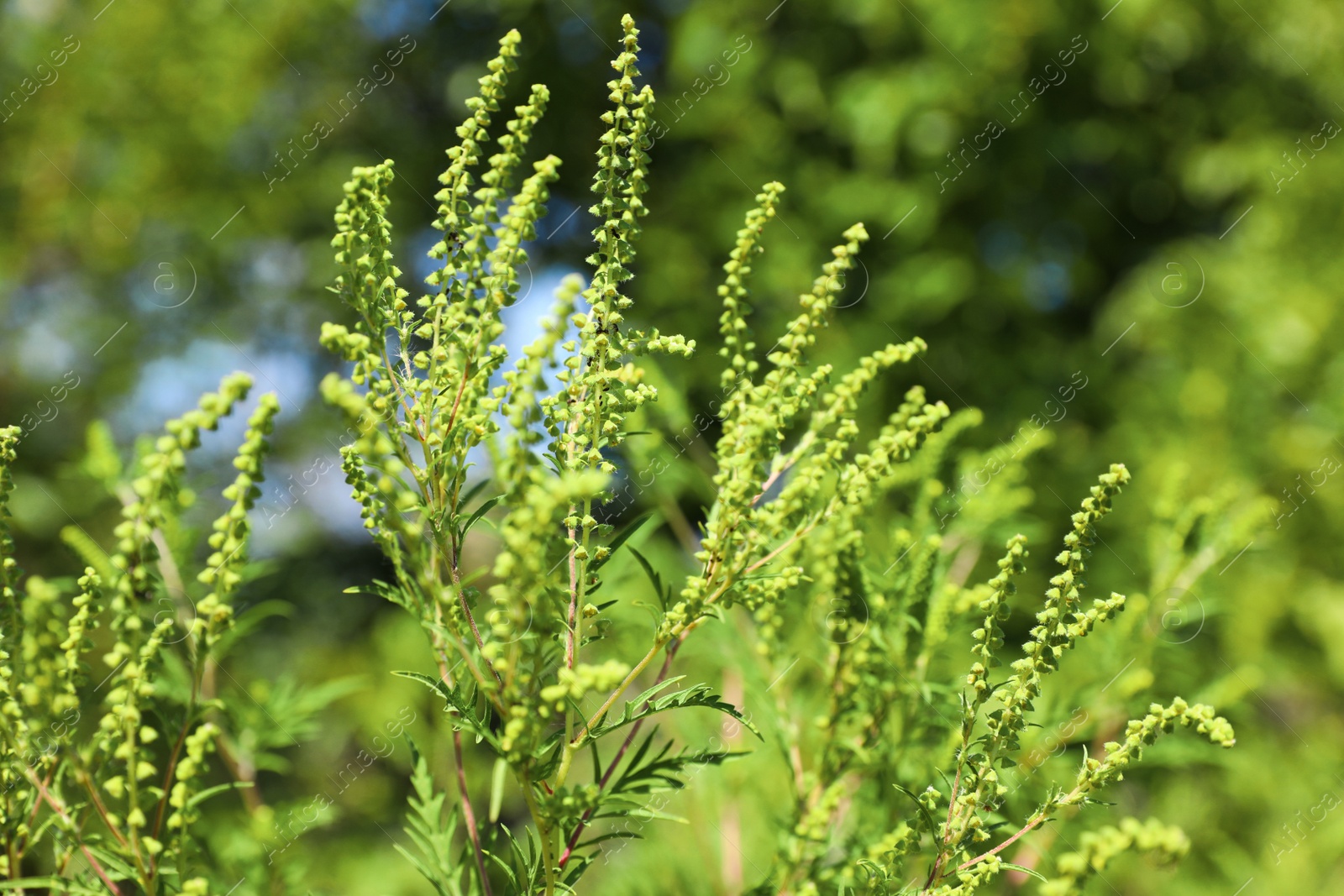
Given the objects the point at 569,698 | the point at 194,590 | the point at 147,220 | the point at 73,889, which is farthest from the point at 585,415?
the point at 147,220

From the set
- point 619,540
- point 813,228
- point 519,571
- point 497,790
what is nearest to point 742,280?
point 619,540

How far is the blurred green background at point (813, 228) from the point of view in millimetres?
3369

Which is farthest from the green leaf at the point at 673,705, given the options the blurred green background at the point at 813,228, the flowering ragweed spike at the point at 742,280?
the blurred green background at the point at 813,228

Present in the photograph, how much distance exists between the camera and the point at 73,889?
59 cm

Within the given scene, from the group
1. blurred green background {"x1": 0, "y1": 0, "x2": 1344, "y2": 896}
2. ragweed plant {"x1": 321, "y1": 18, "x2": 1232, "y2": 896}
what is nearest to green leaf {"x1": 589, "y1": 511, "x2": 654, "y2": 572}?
ragweed plant {"x1": 321, "y1": 18, "x2": 1232, "y2": 896}

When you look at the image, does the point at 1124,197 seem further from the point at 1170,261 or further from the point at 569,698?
the point at 569,698

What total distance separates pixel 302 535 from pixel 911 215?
340 cm

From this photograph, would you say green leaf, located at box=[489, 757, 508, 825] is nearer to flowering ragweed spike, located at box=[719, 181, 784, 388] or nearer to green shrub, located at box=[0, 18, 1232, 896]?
green shrub, located at box=[0, 18, 1232, 896]

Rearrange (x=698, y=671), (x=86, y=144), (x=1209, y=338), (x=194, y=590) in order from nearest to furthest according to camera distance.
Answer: (x=194, y=590) < (x=698, y=671) < (x=1209, y=338) < (x=86, y=144)

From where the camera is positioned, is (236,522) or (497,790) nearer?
(236,522)

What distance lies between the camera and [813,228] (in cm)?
354

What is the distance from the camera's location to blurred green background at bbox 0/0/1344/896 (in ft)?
11.1

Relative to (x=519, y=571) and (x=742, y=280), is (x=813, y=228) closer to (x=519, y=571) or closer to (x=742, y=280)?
(x=742, y=280)

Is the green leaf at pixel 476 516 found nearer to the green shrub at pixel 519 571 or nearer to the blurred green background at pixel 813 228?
the green shrub at pixel 519 571
